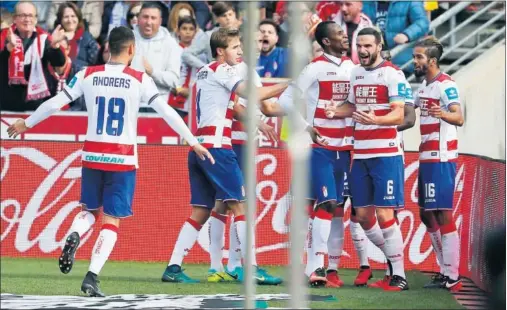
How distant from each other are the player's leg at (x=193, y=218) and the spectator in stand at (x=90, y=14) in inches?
189

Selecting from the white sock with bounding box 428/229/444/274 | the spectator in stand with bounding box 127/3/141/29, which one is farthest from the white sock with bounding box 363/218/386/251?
the spectator in stand with bounding box 127/3/141/29

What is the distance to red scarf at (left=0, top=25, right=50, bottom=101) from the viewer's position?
598 inches

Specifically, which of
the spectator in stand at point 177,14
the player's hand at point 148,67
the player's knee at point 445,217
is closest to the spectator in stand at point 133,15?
the spectator in stand at point 177,14

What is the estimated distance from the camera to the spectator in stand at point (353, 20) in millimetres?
15438

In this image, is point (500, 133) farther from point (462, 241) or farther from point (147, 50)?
point (147, 50)

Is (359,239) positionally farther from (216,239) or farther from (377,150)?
(216,239)

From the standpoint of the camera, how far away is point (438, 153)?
11.9 metres

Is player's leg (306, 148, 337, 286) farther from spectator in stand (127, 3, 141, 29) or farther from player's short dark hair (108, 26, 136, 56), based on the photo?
spectator in stand (127, 3, 141, 29)

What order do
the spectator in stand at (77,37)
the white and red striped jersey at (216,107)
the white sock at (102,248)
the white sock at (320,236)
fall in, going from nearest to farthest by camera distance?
1. the white sock at (102,248)
2. the white sock at (320,236)
3. the white and red striped jersey at (216,107)
4. the spectator in stand at (77,37)

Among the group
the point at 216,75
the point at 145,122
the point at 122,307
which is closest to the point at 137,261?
the point at 145,122

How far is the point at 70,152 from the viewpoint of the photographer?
13.9 metres

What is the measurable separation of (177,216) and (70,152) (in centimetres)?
130

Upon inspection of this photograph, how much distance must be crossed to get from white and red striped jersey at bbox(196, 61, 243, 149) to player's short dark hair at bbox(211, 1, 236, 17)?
3728mm

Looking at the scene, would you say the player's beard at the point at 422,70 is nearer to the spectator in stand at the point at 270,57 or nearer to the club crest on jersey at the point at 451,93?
the club crest on jersey at the point at 451,93
